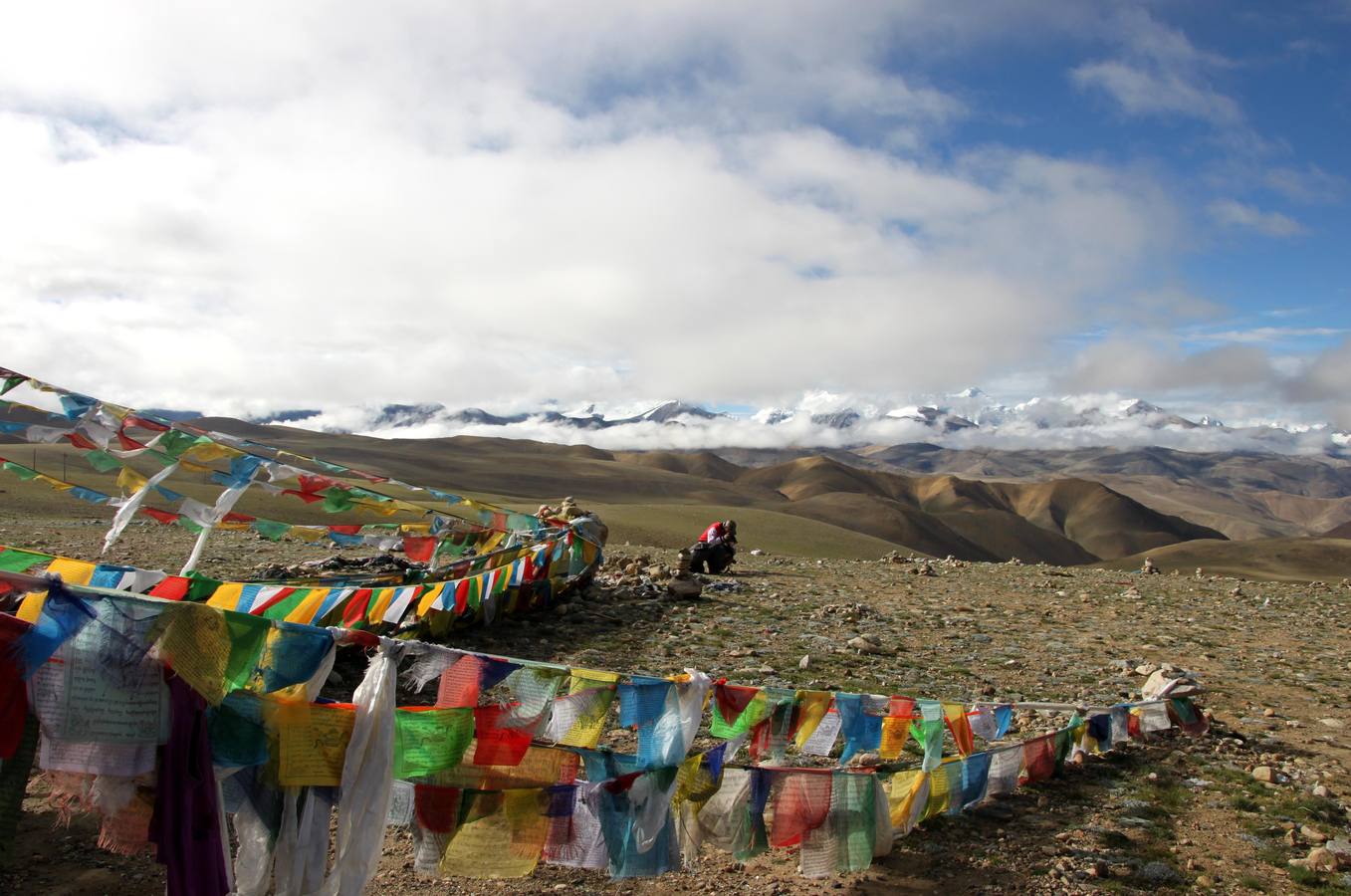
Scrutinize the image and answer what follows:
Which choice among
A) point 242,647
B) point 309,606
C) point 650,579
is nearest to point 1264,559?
point 650,579

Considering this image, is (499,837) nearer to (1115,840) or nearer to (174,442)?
(1115,840)

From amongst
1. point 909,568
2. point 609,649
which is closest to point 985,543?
point 909,568

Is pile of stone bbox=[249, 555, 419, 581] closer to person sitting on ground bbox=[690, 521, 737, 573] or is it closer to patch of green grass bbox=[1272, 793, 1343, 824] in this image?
person sitting on ground bbox=[690, 521, 737, 573]

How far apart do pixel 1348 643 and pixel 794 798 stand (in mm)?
13881

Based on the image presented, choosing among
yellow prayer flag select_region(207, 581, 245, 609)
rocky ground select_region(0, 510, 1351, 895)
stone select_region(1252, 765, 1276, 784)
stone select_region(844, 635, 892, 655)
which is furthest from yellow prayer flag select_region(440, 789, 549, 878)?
stone select_region(844, 635, 892, 655)

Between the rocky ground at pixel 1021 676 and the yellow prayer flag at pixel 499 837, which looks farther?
the rocky ground at pixel 1021 676

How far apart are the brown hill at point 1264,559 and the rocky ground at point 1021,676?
9834 cm

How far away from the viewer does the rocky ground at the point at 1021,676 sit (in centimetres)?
634

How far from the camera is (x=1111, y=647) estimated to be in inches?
565

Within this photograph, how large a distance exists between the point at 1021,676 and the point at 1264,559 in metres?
140

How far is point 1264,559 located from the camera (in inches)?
4978

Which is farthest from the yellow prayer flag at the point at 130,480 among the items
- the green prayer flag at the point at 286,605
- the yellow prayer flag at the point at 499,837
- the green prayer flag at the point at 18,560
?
the yellow prayer flag at the point at 499,837

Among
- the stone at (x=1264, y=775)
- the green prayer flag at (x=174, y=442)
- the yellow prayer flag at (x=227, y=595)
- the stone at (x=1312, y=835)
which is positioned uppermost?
the green prayer flag at (x=174, y=442)

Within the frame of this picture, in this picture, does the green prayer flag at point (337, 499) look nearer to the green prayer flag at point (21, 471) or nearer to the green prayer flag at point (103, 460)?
the green prayer flag at point (103, 460)
